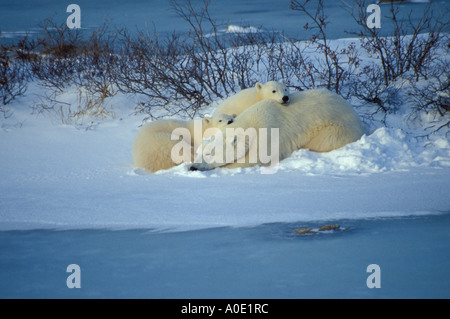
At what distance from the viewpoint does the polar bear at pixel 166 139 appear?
4.76m

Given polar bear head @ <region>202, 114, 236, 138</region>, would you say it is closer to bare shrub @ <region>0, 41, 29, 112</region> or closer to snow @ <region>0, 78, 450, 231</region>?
snow @ <region>0, 78, 450, 231</region>

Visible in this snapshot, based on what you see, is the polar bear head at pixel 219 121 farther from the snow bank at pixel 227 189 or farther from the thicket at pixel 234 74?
the thicket at pixel 234 74

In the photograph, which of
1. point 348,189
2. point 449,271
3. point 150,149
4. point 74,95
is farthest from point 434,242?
point 74,95

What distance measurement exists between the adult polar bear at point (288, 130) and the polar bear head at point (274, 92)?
65 mm

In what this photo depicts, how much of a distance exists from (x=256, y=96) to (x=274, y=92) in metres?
0.30

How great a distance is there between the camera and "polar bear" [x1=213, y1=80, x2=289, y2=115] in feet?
16.4

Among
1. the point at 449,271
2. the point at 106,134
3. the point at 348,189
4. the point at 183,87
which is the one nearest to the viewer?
the point at 449,271

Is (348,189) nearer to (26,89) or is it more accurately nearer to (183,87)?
(183,87)

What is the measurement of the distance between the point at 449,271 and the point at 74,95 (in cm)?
618

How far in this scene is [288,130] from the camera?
4.88 metres

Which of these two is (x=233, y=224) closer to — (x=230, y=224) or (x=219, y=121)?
(x=230, y=224)

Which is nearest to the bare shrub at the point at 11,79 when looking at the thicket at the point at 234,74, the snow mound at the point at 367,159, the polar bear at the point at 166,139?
the thicket at the point at 234,74

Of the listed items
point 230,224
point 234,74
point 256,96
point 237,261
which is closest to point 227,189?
point 230,224

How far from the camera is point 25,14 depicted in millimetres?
19234
